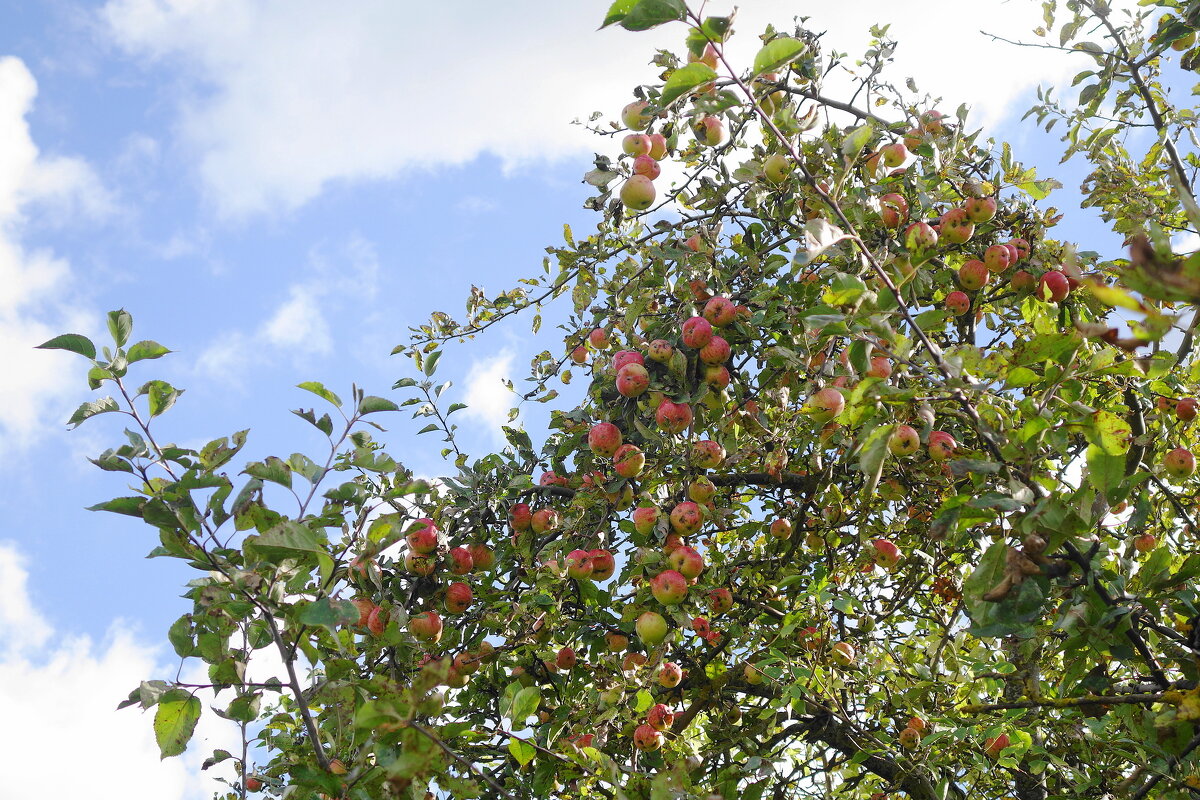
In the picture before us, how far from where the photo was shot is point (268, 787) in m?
2.77

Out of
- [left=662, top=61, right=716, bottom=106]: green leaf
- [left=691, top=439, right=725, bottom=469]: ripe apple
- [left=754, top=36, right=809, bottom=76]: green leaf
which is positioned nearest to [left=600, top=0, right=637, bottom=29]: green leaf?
[left=662, top=61, right=716, bottom=106]: green leaf

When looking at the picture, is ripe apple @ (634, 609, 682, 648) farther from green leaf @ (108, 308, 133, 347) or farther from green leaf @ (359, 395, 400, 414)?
green leaf @ (108, 308, 133, 347)

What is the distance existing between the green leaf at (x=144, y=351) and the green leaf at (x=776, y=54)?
5.37 feet

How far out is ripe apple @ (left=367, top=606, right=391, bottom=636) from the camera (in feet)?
9.11

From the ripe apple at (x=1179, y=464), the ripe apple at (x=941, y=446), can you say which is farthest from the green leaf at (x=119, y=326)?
the ripe apple at (x=1179, y=464)

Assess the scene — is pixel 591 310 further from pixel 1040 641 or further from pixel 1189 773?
pixel 1189 773


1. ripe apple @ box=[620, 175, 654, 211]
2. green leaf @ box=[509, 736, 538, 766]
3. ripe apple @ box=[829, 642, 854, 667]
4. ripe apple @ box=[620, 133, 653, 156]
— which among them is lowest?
green leaf @ box=[509, 736, 538, 766]

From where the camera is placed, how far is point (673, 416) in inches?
118

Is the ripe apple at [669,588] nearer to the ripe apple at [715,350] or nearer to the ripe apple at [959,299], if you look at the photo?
the ripe apple at [715,350]

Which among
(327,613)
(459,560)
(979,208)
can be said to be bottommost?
(327,613)

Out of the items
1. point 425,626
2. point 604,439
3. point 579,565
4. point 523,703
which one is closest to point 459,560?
point 425,626

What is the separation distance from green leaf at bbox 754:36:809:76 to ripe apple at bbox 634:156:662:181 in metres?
1.42

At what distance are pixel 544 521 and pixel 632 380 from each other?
2.30ft

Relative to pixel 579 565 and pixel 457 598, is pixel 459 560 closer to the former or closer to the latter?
pixel 457 598
